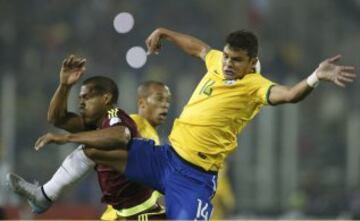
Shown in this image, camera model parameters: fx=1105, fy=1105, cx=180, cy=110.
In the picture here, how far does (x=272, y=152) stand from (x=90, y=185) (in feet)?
6.59

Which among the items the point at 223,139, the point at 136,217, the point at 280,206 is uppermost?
the point at 223,139

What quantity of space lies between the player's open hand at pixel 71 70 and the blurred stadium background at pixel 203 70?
4711mm

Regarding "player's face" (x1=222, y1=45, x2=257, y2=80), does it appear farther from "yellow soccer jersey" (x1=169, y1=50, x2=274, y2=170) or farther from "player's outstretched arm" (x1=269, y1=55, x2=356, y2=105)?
"player's outstretched arm" (x1=269, y1=55, x2=356, y2=105)

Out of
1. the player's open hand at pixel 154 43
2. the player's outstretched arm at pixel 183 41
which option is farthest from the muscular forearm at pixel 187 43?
the player's open hand at pixel 154 43

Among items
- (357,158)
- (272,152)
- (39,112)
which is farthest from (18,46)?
(357,158)

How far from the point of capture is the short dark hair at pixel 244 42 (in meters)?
6.51

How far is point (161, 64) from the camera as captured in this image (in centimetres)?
1215

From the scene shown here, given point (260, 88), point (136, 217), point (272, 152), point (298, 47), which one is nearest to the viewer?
point (260, 88)

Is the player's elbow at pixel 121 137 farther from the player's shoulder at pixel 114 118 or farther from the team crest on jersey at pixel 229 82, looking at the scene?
the team crest on jersey at pixel 229 82

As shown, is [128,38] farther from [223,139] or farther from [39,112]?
[223,139]

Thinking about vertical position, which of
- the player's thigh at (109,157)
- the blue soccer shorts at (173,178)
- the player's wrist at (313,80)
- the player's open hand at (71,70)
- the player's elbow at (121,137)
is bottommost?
the blue soccer shorts at (173,178)

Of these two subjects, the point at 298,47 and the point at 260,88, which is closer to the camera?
the point at 260,88

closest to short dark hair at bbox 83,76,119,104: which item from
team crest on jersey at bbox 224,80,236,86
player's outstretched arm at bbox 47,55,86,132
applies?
player's outstretched arm at bbox 47,55,86,132

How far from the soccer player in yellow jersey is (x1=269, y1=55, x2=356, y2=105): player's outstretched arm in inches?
8.6
